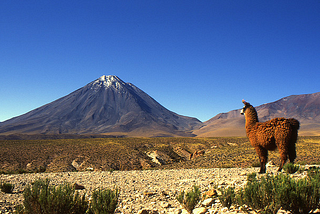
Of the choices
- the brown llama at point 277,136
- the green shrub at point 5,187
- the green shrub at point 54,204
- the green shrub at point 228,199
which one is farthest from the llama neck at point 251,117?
the green shrub at point 5,187

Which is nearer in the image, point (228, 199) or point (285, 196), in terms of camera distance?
point (285, 196)

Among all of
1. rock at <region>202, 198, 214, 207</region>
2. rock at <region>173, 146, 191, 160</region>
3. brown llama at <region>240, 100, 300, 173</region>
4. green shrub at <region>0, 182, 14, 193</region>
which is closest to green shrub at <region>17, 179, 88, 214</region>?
rock at <region>202, 198, 214, 207</region>

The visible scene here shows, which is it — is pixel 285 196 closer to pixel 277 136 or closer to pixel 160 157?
pixel 277 136

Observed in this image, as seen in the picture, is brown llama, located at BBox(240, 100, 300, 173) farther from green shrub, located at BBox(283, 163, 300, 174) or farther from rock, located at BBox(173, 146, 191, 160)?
rock, located at BBox(173, 146, 191, 160)

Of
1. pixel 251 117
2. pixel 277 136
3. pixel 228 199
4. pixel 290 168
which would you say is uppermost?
pixel 251 117

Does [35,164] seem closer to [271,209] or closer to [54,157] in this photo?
[54,157]

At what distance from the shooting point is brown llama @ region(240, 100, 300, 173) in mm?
9680

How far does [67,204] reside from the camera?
5.17 metres

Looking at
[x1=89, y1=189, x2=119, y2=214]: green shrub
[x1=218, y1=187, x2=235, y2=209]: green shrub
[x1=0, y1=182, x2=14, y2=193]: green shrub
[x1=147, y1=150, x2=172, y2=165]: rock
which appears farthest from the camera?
[x1=147, y1=150, x2=172, y2=165]: rock

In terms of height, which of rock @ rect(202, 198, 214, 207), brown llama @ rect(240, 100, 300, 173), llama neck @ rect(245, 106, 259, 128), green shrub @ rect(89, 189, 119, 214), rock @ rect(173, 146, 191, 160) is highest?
llama neck @ rect(245, 106, 259, 128)

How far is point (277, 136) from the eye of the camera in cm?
980

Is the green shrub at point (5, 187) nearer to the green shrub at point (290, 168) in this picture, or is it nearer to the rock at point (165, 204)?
the rock at point (165, 204)

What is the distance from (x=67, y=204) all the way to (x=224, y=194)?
4030 millimetres

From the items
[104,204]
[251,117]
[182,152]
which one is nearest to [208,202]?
[104,204]
